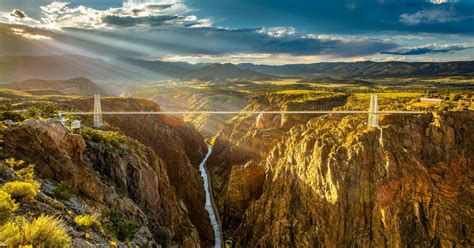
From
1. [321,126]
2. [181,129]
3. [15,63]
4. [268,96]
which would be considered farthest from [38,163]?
[15,63]

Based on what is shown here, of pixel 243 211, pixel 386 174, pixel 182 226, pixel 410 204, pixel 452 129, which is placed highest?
pixel 452 129

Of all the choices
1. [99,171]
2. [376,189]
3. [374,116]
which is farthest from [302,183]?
[99,171]

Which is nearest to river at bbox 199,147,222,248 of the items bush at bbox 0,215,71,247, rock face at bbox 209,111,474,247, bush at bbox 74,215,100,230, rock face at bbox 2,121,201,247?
rock face at bbox 209,111,474,247

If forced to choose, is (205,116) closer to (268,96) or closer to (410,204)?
(268,96)

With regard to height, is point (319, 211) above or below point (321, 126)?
below

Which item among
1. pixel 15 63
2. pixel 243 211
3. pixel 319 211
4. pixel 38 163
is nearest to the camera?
pixel 38 163

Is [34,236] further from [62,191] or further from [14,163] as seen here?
[14,163]

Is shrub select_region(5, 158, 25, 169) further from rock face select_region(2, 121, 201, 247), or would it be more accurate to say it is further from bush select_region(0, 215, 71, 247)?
bush select_region(0, 215, 71, 247)
